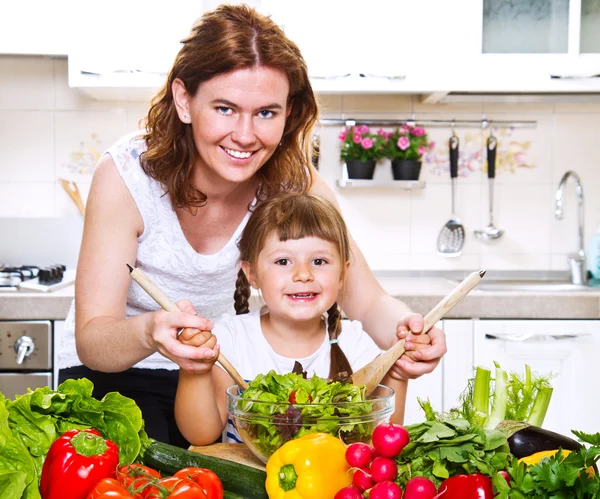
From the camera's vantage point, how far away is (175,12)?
264 cm

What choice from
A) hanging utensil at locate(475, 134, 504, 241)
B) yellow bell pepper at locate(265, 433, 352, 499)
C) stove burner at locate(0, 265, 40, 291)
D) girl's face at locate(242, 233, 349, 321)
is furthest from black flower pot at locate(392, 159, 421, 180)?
yellow bell pepper at locate(265, 433, 352, 499)

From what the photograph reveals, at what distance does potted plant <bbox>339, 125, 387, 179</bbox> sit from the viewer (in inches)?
116

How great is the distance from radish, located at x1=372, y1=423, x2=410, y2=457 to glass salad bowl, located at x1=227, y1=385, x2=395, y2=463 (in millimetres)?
143

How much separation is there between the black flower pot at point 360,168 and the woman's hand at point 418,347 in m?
1.69

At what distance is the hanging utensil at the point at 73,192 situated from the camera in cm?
300

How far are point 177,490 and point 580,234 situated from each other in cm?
255

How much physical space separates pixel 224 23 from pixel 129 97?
1.59 metres

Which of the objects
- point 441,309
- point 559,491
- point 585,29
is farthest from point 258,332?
point 585,29

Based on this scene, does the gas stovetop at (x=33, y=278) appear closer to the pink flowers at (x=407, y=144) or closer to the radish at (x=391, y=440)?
the pink flowers at (x=407, y=144)

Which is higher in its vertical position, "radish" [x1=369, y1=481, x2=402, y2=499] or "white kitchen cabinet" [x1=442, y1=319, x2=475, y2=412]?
"radish" [x1=369, y1=481, x2=402, y2=499]

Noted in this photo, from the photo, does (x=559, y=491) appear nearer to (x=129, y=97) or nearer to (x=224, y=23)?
(x=224, y=23)

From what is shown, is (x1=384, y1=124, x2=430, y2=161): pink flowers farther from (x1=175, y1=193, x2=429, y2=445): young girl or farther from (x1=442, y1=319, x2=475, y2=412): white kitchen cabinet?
(x1=175, y1=193, x2=429, y2=445): young girl

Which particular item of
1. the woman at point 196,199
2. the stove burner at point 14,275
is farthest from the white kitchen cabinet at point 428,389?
the stove burner at point 14,275

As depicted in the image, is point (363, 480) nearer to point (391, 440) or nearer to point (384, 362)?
point (391, 440)
